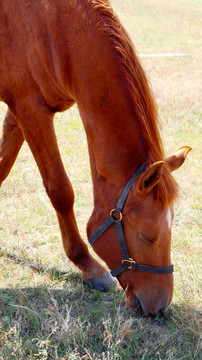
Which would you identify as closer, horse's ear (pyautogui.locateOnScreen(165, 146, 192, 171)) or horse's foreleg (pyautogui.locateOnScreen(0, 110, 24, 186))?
horse's ear (pyautogui.locateOnScreen(165, 146, 192, 171))

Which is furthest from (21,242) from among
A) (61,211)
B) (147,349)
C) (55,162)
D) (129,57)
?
(129,57)

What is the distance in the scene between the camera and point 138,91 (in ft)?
7.91

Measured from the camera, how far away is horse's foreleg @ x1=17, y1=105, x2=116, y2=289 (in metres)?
2.78

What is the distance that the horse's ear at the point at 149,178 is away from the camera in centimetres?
208

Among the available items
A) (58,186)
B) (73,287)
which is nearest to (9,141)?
(58,186)

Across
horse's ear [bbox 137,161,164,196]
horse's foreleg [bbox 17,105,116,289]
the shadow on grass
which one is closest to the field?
the shadow on grass

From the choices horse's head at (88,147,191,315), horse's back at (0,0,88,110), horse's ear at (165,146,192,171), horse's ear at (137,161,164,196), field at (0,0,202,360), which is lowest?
field at (0,0,202,360)

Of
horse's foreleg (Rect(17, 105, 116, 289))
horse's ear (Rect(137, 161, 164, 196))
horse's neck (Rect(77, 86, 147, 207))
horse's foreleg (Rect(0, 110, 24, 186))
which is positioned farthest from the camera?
horse's foreleg (Rect(0, 110, 24, 186))

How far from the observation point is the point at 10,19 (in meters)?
2.78

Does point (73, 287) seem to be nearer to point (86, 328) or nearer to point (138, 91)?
point (86, 328)

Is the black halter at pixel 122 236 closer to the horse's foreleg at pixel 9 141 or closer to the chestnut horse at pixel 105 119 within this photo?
the chestnut horse at pixel 105 119

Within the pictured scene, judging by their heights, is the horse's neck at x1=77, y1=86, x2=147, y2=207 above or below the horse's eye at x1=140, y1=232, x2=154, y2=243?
above

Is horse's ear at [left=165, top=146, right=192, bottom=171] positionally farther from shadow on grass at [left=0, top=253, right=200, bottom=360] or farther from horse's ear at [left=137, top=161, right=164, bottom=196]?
shadow on grass at [left=0, top=253, right=200, bottom=360]

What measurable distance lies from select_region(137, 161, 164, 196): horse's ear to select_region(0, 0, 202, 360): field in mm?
251
